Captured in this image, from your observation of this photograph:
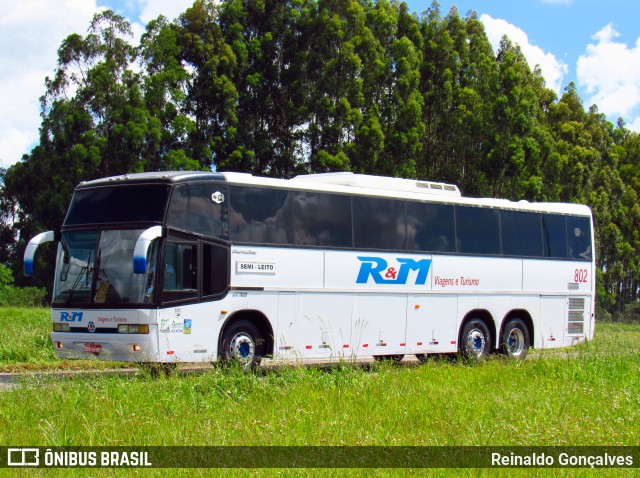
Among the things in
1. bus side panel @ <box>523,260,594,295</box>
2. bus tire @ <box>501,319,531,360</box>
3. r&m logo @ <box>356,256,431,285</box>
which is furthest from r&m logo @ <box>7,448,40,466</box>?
bus side panel @ <box>523,260,594,295</box>

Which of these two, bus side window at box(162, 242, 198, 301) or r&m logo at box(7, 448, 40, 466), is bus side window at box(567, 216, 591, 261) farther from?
r&m logo at box(7, 448, 40, 466)

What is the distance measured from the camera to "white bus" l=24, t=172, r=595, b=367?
1508 centimetres

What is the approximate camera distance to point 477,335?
20.5 m

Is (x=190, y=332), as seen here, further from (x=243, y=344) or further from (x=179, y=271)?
(x=243, y=344)

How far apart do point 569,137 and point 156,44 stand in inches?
1004

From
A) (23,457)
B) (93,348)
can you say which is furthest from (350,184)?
(23,457)

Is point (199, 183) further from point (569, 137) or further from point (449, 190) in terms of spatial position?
point (569, 137)

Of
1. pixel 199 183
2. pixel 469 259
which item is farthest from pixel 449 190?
pixel 199 183

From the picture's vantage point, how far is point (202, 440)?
8922 millimetres

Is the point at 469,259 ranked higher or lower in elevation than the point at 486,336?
higher

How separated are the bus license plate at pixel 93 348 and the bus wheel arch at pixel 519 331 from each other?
10.0 meters

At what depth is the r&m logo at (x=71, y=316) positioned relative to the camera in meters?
15.3

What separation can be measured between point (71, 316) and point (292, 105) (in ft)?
99.6

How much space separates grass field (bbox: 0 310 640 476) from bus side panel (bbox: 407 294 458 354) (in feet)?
14.2
